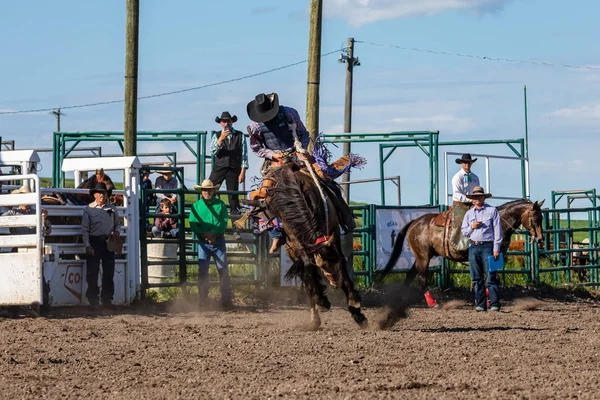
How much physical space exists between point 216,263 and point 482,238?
3.69 metres

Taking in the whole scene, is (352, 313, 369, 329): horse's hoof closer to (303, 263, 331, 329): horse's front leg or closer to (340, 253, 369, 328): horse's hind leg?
(340, 253, 369, 328): horse's hind leg

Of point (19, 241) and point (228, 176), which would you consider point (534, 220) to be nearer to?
point (228, 176)

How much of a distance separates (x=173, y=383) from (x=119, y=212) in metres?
7.14

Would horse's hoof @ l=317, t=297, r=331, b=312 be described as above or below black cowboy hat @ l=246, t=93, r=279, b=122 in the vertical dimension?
below

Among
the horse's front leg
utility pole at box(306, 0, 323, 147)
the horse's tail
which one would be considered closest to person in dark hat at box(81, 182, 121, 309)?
utility pole at box(306, 0, 323, 147)

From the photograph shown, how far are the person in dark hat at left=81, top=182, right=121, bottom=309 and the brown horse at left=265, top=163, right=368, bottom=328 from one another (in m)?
3.37

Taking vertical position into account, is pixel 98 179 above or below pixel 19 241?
above

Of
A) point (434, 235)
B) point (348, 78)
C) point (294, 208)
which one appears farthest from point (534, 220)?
point (348, 78)

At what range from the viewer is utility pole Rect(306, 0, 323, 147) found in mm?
15383

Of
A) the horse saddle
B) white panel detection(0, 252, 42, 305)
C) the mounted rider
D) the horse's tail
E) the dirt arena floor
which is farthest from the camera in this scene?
the horse saddle

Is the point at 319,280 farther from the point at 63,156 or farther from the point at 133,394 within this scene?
the point at 63,156

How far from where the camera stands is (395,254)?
49.7ft

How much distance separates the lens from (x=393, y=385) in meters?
6.74

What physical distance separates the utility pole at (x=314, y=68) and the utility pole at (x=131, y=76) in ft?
8.98
